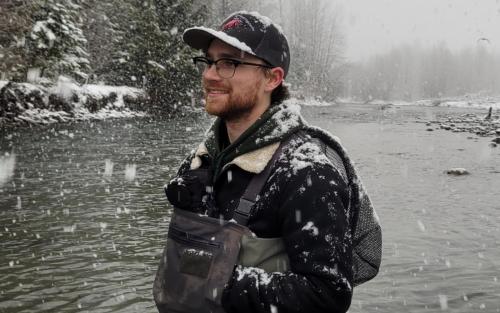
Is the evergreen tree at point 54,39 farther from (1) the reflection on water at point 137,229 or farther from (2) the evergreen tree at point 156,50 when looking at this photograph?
(1) the reflection on water at point 137,229

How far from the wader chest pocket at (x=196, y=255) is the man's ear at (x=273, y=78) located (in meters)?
0.80

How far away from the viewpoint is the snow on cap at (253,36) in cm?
208

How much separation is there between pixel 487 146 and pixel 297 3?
66255mm

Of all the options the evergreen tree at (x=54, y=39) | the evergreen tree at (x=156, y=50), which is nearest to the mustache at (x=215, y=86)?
the evergreen tree at (x=54, y=39)

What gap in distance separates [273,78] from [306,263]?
927 millimetres

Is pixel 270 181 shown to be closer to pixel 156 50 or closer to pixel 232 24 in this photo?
pixel 232 24

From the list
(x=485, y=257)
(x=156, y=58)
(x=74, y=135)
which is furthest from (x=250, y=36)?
(x=156, y=58)

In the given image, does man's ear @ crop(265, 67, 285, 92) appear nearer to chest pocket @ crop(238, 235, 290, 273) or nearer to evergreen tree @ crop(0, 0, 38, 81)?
chest pocket @ crop(238, 235, 290, 273)

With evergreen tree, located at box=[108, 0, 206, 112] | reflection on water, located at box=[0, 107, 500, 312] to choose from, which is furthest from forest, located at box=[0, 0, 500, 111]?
reflection on water, located at box=[0, 107, 500, 312]

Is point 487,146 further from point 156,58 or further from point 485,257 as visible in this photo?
point 156,58

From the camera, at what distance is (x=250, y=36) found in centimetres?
210

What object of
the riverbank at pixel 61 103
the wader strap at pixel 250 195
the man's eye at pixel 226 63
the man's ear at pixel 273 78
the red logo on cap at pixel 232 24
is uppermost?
the red logo on cap at pixel 232 24

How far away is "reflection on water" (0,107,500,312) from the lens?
17.0ft

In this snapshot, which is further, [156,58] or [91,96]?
[156,58]
